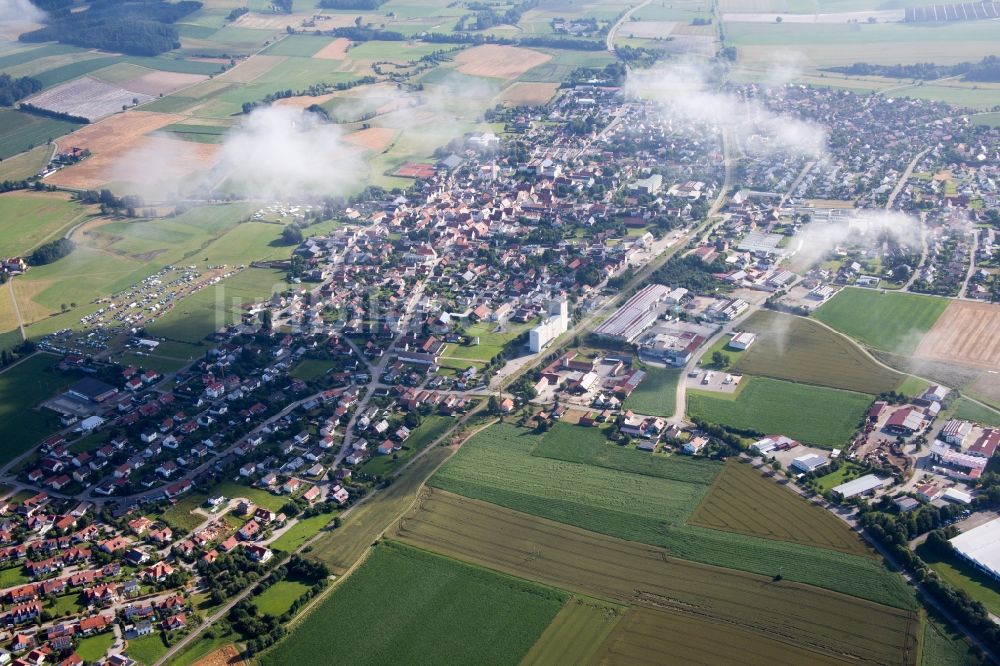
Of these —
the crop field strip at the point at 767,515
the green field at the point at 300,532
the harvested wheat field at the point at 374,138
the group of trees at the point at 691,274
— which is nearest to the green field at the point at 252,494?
the green field at the point at 300,532

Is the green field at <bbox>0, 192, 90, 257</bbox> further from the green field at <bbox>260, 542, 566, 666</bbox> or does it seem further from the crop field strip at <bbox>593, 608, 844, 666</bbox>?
the crop field strip at <bbox>593, 608, 844, 666</bbox>

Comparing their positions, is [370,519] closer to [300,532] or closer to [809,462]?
[300,532]

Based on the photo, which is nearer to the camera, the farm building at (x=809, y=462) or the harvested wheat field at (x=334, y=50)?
the farm building at (x=809, y=462)

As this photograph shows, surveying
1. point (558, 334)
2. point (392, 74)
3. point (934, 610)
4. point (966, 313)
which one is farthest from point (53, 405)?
point (392, 74)

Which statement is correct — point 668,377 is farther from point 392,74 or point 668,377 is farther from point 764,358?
point 392,74

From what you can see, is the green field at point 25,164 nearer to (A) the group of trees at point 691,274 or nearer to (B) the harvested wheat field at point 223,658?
(A) the group of trees at point 691,274

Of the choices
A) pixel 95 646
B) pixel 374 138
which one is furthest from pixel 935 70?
pixel 95 646
